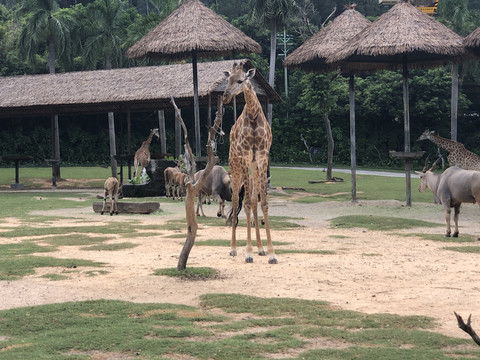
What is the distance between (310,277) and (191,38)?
540 inches

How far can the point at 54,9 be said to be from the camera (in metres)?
36.9

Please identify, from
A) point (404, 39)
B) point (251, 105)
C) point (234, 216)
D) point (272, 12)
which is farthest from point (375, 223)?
point (272, 12)

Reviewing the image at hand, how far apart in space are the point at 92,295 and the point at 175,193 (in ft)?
50.7

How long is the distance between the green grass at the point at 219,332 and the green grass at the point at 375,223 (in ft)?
24.7

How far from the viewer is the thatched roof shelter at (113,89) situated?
26125mm

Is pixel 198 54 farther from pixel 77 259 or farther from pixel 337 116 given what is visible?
pixel 337 116

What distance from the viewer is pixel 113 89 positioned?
27.4 metres

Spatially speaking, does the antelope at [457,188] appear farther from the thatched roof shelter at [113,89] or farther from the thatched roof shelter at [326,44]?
the thatched roof shelter at [113,89]

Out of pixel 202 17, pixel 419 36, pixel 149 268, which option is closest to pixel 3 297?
pixel 149 268

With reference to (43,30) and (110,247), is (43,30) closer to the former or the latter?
(43,30)

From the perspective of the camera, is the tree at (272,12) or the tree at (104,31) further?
the tree at (104,31)

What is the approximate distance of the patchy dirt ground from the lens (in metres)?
7.55

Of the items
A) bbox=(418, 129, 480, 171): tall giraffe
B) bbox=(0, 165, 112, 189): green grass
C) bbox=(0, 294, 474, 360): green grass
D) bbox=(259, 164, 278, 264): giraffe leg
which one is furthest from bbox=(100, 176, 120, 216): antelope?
bbox=(0, 165, 112, 189): green grass

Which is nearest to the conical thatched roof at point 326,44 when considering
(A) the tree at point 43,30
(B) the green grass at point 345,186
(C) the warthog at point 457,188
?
(B) the green grass at point 345,186
